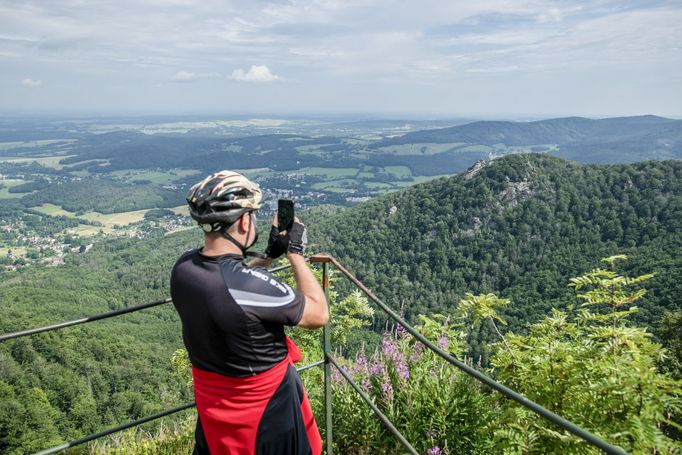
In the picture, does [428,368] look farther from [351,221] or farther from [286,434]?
[351,221]

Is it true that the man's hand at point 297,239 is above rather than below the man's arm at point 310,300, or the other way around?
above

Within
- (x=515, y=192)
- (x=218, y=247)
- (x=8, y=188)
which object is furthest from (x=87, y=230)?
(x=218, y=247)

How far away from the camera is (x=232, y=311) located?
5.82 ft

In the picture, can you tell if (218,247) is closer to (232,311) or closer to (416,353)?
(232,311)

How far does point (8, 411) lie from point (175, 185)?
164 metres

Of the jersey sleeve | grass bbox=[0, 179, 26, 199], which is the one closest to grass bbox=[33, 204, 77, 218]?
grass bbox=[0, 179, 26, 199]

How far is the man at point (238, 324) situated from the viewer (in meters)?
1.80

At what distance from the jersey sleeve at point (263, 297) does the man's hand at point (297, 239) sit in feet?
1.33

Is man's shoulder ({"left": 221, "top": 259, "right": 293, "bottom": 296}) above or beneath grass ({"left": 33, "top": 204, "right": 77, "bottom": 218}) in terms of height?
above

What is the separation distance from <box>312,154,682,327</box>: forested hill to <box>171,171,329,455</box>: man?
52.8 metres

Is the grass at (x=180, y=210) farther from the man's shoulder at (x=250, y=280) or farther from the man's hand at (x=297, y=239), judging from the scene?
the man's shoulder at (x=250, y=280)

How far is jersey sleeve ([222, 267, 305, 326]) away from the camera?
5.85 feet

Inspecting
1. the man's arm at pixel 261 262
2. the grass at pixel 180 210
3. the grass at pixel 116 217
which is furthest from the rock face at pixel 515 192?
the grass at pixel 116 217

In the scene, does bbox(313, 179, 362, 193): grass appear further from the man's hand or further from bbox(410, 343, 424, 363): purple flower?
the man's hand
